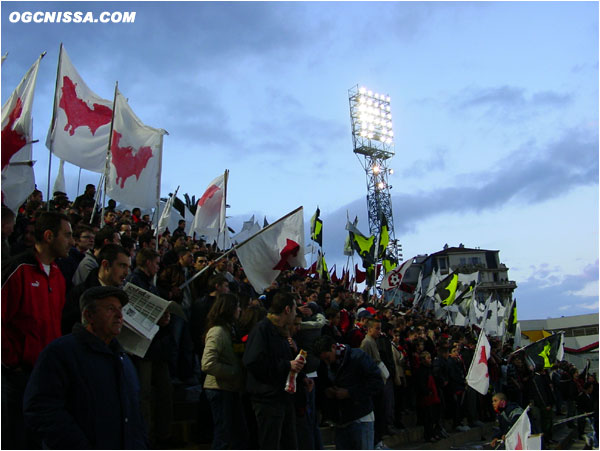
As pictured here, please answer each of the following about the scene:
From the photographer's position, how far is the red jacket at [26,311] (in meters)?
4.17

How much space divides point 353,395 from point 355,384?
15 cm

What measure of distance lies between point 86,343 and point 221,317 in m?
2.60

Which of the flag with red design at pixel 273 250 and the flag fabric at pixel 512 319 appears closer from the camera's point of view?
the flag with red design at pixel 273 250

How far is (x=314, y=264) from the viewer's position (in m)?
23.9

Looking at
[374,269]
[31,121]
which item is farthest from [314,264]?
[31,121]

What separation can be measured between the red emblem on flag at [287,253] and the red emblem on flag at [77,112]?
4.41 metres

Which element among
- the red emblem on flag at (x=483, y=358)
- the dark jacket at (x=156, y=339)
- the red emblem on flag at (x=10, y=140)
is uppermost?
the red emblem on flag at (x=10, y=140)

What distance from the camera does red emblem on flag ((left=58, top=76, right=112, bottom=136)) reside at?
10789 millimetres

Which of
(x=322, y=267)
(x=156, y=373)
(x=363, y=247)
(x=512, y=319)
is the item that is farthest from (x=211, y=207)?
(x=512, y=319)

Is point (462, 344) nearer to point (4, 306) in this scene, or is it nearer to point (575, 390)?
point (575, 390)

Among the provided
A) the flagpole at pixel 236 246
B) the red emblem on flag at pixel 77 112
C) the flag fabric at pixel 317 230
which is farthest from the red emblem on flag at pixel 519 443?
the flag fabric at pixel 317 230

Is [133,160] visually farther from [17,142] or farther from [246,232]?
[246,232]

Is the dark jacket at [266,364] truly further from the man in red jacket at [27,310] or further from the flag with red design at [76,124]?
the flag with red design at [76,124]

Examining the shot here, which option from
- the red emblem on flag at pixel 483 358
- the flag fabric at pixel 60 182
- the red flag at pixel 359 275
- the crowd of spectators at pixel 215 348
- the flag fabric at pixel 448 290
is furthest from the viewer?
the flag fabric at pixel 448 290
